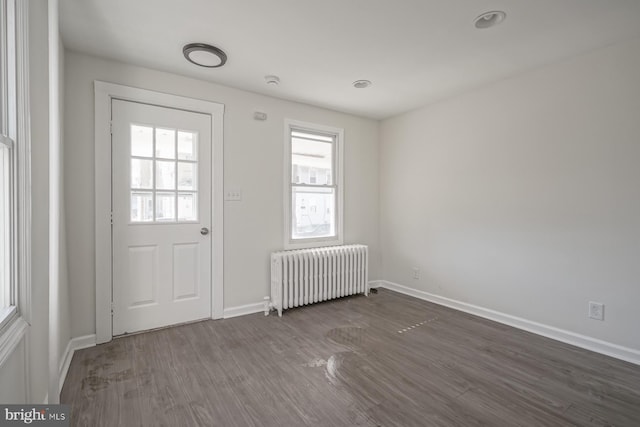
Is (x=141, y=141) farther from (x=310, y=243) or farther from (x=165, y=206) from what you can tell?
(x=310, y=243)

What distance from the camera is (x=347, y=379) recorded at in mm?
2057

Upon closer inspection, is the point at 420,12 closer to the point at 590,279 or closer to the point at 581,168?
the point at 581,168

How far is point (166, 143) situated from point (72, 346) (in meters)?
1.93

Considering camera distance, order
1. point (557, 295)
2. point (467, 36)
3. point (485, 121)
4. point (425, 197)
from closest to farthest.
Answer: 1. point (467, 36)
2. point (557, 295)
3. point (485, 121)
4. point (425, 197)

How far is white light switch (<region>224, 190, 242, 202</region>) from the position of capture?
10.4ft

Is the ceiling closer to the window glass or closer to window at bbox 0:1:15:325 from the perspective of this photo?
the window glass

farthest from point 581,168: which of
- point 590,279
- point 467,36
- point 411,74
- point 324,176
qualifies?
point 324,176

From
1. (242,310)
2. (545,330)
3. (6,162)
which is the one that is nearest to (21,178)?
(6,162)

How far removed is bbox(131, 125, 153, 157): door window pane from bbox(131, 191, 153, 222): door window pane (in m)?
0.38

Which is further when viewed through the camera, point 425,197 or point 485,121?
point 425,197

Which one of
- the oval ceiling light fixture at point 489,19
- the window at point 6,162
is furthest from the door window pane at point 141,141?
→ the oval ceiling light fixture at point 489,19

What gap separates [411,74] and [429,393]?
109 inches

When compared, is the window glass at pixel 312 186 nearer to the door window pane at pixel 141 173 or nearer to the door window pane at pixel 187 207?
the door window pane at pixel 187 207

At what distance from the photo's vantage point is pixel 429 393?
6.27 feet
